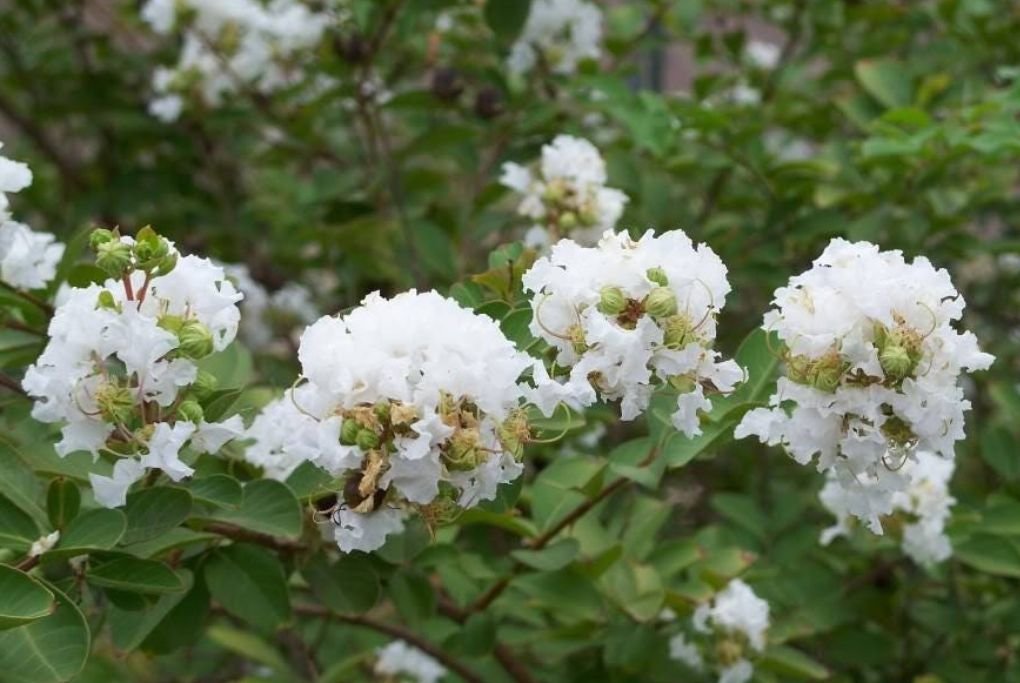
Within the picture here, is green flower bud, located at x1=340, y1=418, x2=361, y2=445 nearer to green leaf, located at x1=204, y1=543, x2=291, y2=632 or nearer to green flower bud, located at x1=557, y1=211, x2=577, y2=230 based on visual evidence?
green leaf, located at x1=204, y1=543, x2=291, y2=632

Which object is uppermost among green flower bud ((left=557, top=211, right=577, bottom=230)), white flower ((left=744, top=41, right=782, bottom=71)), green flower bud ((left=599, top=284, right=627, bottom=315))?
white flower ((left=744, top=41, right=782, bottom=71))

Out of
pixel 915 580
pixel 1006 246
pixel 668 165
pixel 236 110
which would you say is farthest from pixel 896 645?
pixel 236 110

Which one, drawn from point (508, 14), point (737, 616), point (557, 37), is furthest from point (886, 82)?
point (737, 616)

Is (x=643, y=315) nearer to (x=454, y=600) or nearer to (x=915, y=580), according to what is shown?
(x=454, y=600)

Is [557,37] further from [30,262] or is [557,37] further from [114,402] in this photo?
[114,402]

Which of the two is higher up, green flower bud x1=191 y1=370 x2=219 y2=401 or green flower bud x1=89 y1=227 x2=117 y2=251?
green flower bud x1=89 y1=227 x2=117 y2=251

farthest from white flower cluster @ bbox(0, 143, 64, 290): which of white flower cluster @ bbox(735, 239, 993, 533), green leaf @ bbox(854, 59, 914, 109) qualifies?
green leaf @ bbox(854, 59, 914, 109)
